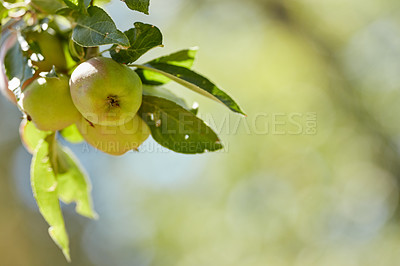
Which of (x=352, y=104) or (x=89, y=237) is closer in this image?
(x=352, y=104)

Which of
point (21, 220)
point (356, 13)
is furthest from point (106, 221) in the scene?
point (356, 13)

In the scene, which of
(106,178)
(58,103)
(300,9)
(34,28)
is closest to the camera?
(58,103)

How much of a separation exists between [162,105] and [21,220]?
4.94 metres

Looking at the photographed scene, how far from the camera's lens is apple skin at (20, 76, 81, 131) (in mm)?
814

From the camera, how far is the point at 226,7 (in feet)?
11.8

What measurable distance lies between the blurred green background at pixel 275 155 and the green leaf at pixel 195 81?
1552mm

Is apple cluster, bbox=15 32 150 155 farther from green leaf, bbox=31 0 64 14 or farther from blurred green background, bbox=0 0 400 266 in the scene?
blurred green background, bbox=0 0 400 266

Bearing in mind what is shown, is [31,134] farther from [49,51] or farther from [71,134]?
[49,51]

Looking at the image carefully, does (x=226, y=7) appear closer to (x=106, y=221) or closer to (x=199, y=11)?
(x=199, y=11)

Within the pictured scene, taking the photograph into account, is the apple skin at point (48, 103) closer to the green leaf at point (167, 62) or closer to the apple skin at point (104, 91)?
the apple skin at point (104, 91)

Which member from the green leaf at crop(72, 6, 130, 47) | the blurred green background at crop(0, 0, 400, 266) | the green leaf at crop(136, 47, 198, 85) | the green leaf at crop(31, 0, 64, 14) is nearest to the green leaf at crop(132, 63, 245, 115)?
the green leaf at crop(136, 47, 198, 85)

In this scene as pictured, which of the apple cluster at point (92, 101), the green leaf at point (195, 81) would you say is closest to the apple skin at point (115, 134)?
the apple cluster at point (92, 101)

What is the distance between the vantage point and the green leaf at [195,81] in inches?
32.8

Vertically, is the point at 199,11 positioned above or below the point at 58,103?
below
